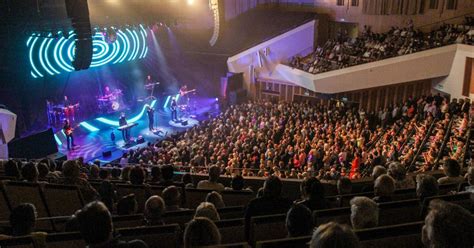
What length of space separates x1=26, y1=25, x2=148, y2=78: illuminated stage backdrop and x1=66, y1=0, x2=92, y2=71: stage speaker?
72 centimetres

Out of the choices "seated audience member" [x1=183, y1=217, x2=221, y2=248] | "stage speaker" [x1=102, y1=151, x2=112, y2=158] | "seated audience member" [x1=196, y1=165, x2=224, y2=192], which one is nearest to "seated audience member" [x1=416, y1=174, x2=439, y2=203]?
"seated audience member" [x1=183, y1=217, x2=221, y2=248]

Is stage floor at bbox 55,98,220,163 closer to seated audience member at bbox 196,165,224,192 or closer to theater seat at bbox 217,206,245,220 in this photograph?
seated audience member at bbox 196,165,224,192

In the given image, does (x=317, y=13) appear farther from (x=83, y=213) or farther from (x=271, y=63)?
(x=83, y=213)

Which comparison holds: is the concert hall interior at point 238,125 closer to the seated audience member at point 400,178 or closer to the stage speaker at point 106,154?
the seated audience member at point 400,178

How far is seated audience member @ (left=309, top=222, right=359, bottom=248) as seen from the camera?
169cm

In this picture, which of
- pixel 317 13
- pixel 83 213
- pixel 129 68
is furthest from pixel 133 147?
pixel 83 213

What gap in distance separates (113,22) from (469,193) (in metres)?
16.8

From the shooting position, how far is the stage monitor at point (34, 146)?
13.5 meters

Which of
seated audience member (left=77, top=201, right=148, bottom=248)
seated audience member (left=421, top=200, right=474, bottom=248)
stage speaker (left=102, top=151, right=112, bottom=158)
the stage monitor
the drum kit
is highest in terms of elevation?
seated audience member (left=421, top=200, right=474, bottom=248)

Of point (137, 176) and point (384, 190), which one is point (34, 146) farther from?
point (384, 190)

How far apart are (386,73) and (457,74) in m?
2.47

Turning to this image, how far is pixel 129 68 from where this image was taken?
22.5 meters

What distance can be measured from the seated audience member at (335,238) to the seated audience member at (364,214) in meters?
1.46

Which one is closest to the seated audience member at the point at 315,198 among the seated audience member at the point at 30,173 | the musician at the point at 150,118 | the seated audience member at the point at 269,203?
the seated audience member at the point at 269,203
